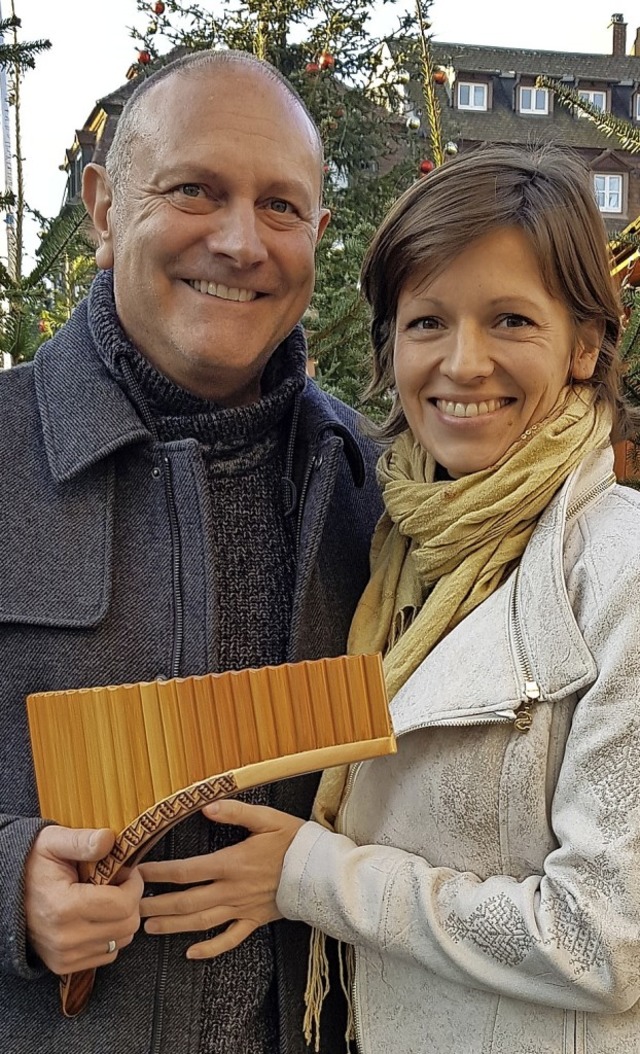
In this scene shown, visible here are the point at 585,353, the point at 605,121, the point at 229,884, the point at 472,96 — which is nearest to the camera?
the point at 229,884

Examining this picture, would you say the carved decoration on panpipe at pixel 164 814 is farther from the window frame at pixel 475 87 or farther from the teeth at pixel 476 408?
the window frame at pixel 475 87

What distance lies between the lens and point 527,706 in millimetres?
1299

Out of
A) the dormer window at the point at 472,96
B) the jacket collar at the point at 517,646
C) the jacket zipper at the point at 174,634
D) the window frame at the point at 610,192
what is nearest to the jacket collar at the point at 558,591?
the jacket collar at the point at 517,646

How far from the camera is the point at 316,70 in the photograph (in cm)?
604

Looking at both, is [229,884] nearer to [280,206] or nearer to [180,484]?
[180,484]

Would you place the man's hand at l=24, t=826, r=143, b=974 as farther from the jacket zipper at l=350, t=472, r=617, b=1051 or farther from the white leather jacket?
the jacket zipper at l=350, t=472, r=617, b=1051

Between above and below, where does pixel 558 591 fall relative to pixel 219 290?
below

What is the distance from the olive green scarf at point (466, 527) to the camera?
1439 mm

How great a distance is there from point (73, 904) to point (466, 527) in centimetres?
79

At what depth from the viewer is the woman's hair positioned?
1486 mm

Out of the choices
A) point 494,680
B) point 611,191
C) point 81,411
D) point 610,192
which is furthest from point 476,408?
point 611,191

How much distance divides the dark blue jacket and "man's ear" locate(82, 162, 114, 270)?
16 cm

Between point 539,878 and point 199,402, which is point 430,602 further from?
point 199,402

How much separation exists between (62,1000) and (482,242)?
1.34 meters
